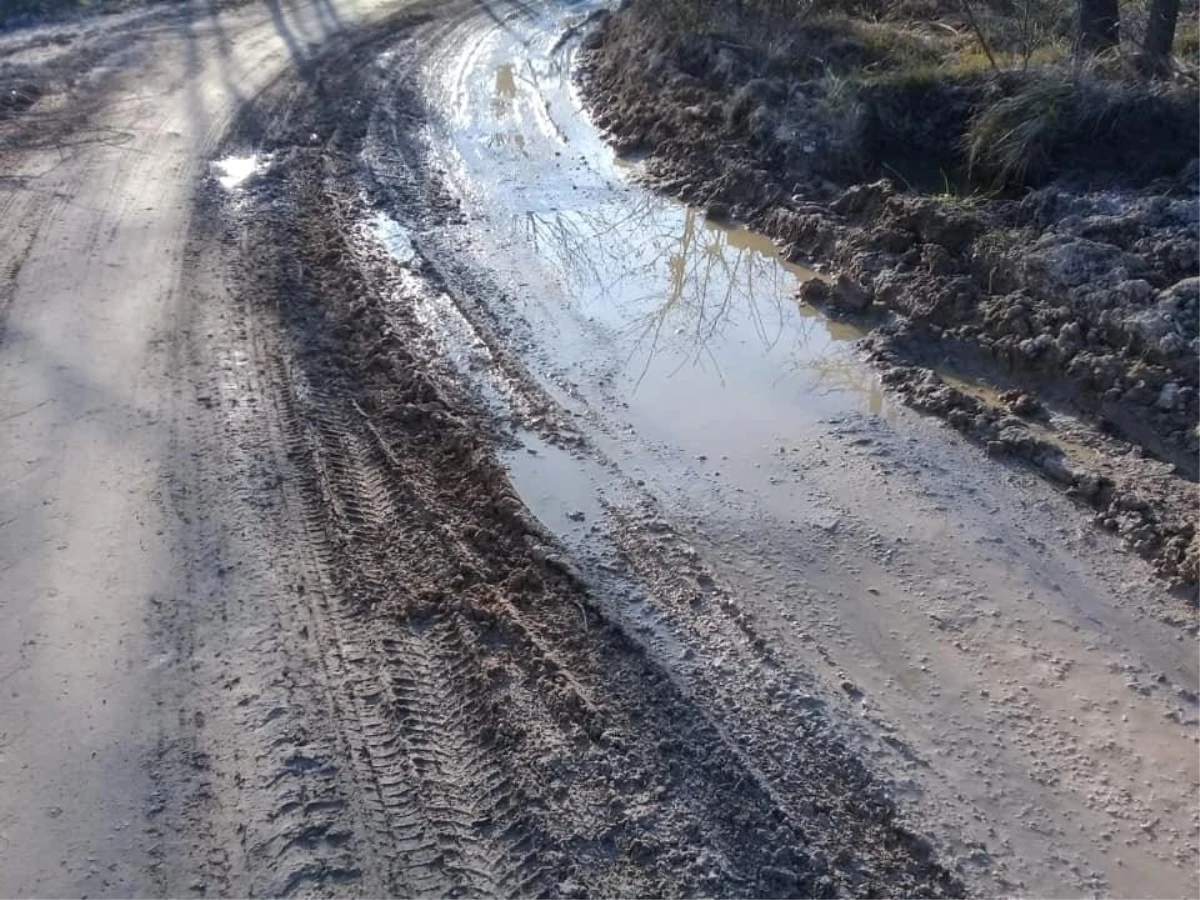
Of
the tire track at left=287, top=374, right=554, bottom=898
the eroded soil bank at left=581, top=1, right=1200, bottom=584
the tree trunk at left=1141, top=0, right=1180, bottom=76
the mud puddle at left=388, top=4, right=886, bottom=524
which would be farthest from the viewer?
the tree trunk at left=1141, top=0, right=1180, bottom=76

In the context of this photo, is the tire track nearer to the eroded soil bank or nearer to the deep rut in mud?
the deep rut in mud

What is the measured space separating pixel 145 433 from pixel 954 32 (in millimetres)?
8854

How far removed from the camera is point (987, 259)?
23.6 ft

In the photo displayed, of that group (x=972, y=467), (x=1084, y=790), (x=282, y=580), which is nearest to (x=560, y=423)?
(x=282, y=580)

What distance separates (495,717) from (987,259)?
4.91 m

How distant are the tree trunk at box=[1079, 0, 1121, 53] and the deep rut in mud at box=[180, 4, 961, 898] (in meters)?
6.45

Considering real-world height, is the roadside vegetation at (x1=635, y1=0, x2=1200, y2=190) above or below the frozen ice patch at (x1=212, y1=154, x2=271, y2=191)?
below

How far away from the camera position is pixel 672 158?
979 centimetres

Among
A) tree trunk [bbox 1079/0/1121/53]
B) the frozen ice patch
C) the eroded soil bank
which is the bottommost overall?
the eroded soil bank

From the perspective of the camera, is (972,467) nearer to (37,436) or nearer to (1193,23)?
(37,436)

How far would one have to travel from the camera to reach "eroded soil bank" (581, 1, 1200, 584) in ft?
19.2

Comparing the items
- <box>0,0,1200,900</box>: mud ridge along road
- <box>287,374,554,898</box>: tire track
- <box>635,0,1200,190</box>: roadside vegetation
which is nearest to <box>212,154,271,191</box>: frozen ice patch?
<box>0,0,1200,900</box>: mud ridge along road

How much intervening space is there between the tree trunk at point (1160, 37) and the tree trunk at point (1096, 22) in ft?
2.06

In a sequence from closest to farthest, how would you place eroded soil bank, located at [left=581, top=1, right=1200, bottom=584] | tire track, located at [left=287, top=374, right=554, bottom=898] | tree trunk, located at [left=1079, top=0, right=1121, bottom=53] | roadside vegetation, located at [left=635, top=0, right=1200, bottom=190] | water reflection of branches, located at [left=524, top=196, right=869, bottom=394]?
tire track, located at [left=287, top=374, right=554, bottom=898] → eroded soil bank, located at [left=581, top=1, right=1200, bottom=584] → water reflection of branches, located at [left=524, top=196, right=869, bottom=394] → roadside vegetation, located at [left=635, top=0, right=1200, bottom=190] → tree trunk, located at [left=1079, top=0, right=1121, bottom=53]
